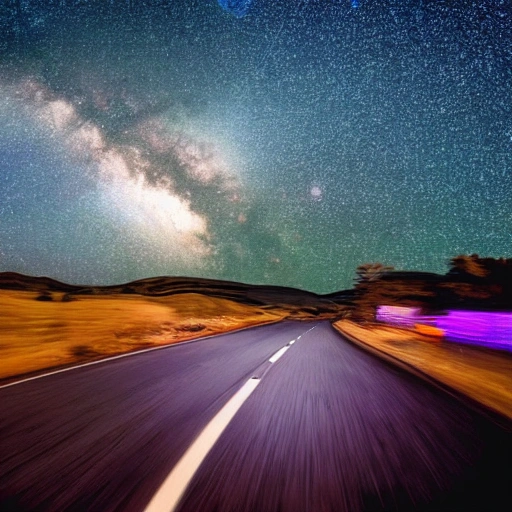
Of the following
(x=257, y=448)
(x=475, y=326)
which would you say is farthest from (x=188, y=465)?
(x=475, y=326)

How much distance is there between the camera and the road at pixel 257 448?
209cm

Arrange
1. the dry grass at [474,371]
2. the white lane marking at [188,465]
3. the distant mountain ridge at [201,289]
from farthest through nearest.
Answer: the distant mountain ridge at [201,289]
the dry grass at [474,371]
the white lane marking at [188,465]

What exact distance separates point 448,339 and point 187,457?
582 inches

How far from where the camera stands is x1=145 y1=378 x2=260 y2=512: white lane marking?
6.42 feet

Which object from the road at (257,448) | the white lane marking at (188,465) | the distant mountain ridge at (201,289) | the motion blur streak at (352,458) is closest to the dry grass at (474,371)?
the road at (257,448)

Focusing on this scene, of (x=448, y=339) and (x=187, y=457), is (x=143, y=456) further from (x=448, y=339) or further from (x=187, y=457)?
(x=448, y=339)

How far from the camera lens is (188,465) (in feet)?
8.09

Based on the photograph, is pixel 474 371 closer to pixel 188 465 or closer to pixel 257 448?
pixel 257 448

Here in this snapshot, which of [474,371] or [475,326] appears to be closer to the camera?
[474,371]

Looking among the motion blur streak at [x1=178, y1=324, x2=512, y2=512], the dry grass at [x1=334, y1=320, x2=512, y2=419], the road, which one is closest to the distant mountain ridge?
the dry grass at [x1=334, y1=320, x2=512, y2=419]

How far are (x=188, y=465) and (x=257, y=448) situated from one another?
2.14 feet

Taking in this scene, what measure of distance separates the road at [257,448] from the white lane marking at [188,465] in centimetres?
5

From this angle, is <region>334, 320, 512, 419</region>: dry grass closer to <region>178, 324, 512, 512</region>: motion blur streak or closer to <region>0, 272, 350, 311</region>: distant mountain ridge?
<region>178, 324, 512, 512</region>: motion blur streak

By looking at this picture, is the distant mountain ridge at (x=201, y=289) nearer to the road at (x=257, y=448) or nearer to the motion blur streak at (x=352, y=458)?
the road at (x=257, y=448)
